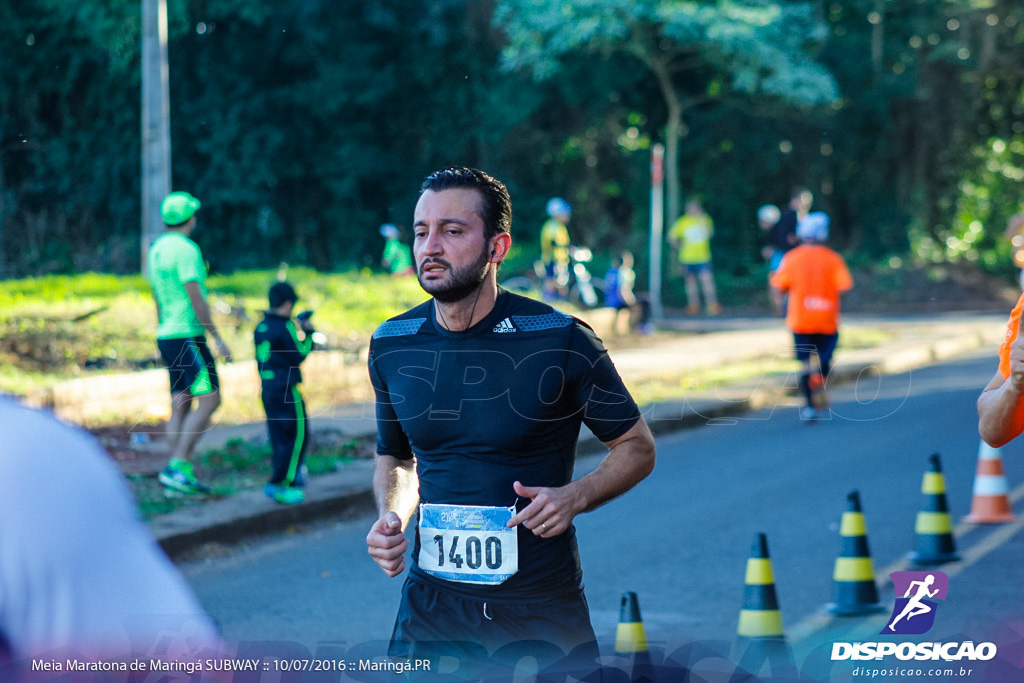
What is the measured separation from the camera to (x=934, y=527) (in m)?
7.14

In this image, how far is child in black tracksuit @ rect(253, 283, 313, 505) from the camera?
8000 millimetres

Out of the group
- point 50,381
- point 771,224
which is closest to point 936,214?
point 771,224

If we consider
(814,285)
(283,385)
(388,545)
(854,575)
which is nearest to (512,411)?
(388,545)

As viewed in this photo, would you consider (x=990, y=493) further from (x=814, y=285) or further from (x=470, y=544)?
(x=470, y=544)

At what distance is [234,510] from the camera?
8.06 m

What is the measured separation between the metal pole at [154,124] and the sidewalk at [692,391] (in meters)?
1.89

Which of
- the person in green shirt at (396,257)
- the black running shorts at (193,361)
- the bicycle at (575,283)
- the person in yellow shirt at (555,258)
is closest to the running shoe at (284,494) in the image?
the black running shorts at (193,361)

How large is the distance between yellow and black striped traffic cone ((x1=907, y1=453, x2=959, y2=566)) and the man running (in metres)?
4.04

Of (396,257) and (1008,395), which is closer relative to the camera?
(1008,395)

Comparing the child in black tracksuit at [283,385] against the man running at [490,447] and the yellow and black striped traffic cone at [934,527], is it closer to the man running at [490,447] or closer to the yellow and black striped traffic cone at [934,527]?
the yellow and black striped traffic cone at [934,527]

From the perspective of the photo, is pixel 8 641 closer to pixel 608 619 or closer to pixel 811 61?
pixel 608 619

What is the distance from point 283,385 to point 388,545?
5.04 metres

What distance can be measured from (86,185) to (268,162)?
4.65m

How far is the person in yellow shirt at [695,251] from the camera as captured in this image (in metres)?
23.0
